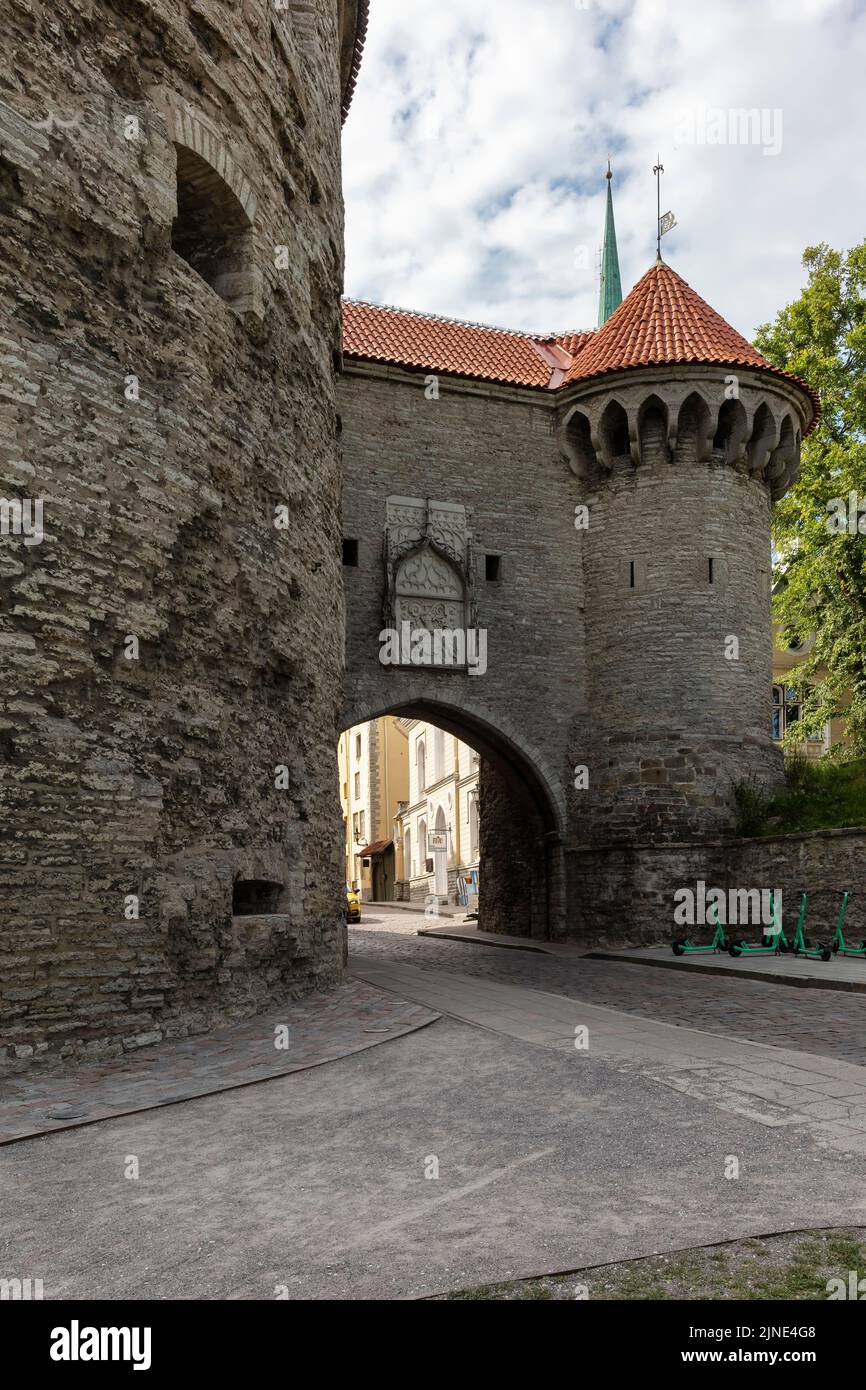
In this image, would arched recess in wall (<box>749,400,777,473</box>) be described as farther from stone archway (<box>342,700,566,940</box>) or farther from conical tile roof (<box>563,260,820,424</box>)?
stone archway (<box>342,700,566,940</box>)

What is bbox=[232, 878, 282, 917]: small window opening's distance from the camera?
33.8 feet

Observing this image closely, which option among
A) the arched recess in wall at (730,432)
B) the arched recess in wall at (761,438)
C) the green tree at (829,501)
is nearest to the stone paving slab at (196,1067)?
the arched recess in wall at (730,432)

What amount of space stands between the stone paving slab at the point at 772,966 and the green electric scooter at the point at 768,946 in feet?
0.55

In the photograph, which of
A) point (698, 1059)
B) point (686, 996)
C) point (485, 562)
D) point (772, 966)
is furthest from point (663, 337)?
point (698, 1059)

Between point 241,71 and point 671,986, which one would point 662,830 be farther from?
point 241,71

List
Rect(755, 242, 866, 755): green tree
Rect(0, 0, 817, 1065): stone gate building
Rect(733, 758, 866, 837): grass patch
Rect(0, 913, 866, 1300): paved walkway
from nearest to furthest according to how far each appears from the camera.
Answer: Rect(0, 913, 866, 1300): paved walkway < Rect(0, 0, 817, 1065): stone gate building < Rect(733, 758, 866, 837): grass patch < Rect(755, 242, 866, 755): green tree

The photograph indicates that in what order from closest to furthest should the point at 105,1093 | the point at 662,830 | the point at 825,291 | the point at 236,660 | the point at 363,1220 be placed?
the point at 363,1220 → the point at 105,1093 → the point at 236,660 → the point at 662,830 → the point at 825,291

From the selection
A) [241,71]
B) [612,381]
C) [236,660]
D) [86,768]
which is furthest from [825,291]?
[86,768]

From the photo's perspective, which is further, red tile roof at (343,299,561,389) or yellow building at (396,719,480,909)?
yellow building at (396,719,480,909)

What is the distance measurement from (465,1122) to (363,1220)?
5.43ft

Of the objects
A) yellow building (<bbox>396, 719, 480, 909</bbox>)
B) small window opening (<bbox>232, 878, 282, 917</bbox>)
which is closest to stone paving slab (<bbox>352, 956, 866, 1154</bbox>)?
small window opening (<bbox>232, 878, 282, 917</bbox>)

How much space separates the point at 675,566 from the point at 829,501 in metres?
6.81

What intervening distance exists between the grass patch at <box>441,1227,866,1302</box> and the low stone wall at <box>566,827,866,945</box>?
43.8 feet

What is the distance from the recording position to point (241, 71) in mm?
10367
